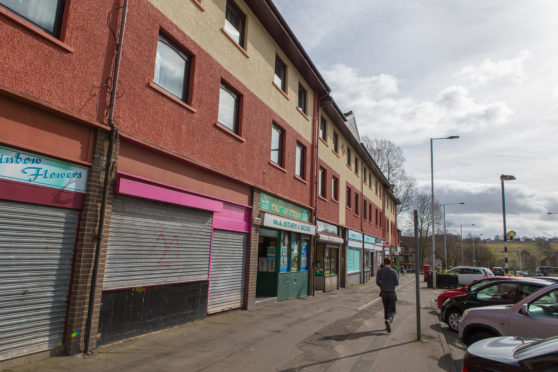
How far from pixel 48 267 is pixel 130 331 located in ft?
6.98

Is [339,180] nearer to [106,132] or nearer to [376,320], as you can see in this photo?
[376,320]

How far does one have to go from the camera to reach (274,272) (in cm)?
1340

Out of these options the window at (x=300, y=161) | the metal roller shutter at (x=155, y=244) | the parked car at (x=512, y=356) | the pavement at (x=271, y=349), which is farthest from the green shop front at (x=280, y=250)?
the parked car at (x=512, y=356)

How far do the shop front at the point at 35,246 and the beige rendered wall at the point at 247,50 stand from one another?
4547 mm

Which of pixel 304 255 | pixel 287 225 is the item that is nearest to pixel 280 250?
pixel 287 225

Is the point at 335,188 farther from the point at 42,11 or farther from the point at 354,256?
the point at 42,11

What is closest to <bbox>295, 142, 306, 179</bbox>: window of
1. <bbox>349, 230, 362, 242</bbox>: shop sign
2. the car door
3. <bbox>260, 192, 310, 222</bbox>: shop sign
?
<bbox>260, 192, 310, 222</bbox>: shop sign

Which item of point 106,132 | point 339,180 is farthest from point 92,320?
point 339,180

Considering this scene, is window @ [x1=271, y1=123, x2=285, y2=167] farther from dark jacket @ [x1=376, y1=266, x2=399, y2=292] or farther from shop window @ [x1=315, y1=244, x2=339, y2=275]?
shop window @ [x1=315, y1=244, x2=339, y2=275]

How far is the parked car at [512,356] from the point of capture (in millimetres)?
3199

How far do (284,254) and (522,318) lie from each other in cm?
876

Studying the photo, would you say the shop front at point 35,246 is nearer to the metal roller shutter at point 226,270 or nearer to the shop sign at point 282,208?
the metal roller shutter at point 226,270

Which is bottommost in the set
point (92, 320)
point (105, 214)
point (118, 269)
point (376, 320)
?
point (376, 320)

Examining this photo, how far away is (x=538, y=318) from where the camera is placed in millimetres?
5852
